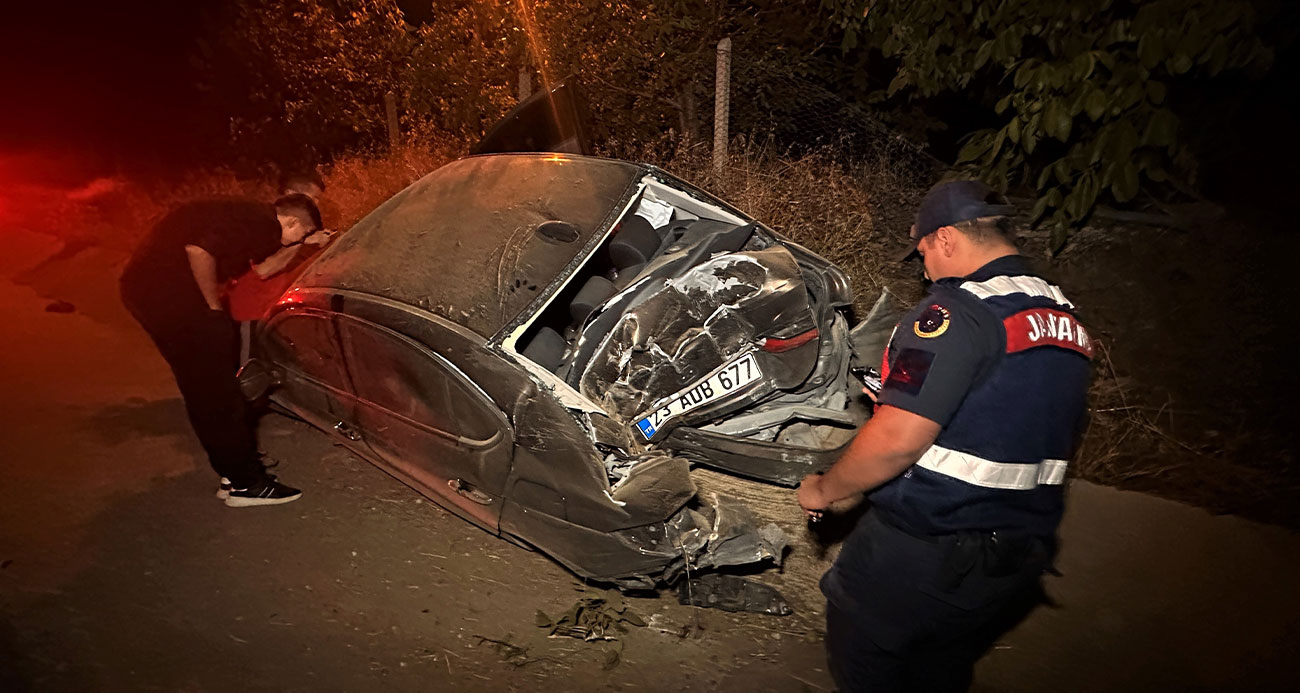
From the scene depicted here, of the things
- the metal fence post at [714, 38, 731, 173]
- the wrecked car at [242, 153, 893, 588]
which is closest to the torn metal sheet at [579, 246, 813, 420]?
the wrecked car at [242, 153, 893, 588]

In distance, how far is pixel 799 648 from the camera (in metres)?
2.88

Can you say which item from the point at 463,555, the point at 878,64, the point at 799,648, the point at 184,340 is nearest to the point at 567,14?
the point at 878,64

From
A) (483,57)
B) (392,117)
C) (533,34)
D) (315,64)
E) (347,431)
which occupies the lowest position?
(347,431)

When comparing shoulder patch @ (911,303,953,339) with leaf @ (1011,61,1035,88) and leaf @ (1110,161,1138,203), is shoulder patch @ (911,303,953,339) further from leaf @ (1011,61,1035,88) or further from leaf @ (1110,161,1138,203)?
leaf @ (1011,61,1035,88)

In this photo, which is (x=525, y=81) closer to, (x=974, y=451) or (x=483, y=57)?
(x=483, y=57)

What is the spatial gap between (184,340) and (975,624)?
3461 millimetres

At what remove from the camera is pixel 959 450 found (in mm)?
1858

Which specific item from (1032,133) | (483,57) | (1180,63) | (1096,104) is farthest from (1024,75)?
(483,57)

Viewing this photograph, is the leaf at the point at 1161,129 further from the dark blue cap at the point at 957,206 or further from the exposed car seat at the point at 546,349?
the exposed car seat at the point at 546,349

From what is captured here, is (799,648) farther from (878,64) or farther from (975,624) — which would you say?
(878,64)

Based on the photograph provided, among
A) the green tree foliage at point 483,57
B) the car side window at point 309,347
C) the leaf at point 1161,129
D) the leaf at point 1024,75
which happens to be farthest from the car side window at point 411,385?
the green tree foliage at point 483,57

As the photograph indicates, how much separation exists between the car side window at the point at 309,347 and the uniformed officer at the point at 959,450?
91.2 inches

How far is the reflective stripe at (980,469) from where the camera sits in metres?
1.86

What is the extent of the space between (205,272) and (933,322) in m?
3.17
